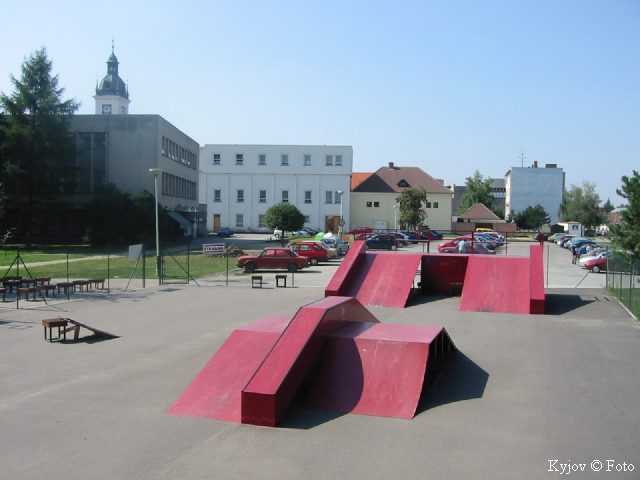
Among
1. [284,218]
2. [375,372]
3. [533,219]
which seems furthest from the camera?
[533,219]

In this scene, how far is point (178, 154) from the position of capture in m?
65.4

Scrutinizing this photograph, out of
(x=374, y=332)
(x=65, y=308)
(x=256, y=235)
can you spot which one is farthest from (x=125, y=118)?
(x=374, y=332)

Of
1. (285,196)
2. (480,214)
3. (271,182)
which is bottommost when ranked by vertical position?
(480,214)

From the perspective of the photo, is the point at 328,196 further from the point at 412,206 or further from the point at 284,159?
the point at 412,206

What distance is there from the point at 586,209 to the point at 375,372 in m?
97.2

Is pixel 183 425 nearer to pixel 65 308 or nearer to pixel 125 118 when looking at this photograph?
pixel 65 308

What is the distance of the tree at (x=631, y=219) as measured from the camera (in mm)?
29766

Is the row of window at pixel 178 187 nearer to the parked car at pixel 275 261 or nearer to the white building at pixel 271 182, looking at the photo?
the white building at pixel 271 182

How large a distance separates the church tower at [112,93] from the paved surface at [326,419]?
320ft

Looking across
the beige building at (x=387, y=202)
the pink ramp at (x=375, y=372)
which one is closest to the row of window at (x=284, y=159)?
the beige building at (x=387, y=202)

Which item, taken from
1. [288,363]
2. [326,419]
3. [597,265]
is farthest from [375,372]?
[597,265]

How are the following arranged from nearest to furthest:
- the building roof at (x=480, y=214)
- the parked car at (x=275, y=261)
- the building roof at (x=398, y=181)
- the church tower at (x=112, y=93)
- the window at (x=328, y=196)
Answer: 1. the parked car at (x=275, y=261)
2. the window at (x=328, y=196)
3. the building roof at (x=398, y=181)
4. the building roof at (x=480, y=214)
5. the church tower at (x=112, y=93)

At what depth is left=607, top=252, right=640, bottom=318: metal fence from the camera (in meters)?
20.2

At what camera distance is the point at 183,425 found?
335 inches
